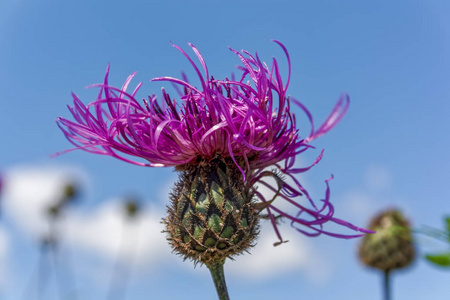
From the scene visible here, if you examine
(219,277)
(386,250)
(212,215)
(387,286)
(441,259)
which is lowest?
(441,259)

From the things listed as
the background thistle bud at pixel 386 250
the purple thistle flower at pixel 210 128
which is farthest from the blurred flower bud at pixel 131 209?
the purple thistle flower at pixel 210 128

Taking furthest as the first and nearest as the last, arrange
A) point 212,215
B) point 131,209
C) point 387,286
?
point 131,209 → point 387,286 → point 212,215

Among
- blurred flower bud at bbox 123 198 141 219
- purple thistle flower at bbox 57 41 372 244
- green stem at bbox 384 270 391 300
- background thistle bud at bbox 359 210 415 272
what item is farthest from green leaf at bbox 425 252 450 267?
blurred flower bud at bbox 123 198 141 219

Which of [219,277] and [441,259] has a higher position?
[219,277]

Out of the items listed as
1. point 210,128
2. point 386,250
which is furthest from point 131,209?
point 210,128

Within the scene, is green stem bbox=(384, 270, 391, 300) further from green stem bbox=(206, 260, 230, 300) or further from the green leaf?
the green leaf

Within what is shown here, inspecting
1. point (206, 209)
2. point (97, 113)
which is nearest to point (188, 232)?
point (206, 209)

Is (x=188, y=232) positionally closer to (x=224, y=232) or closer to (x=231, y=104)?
(x=224, y=232)

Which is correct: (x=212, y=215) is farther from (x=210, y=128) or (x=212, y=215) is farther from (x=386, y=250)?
(x=386, y=250)
